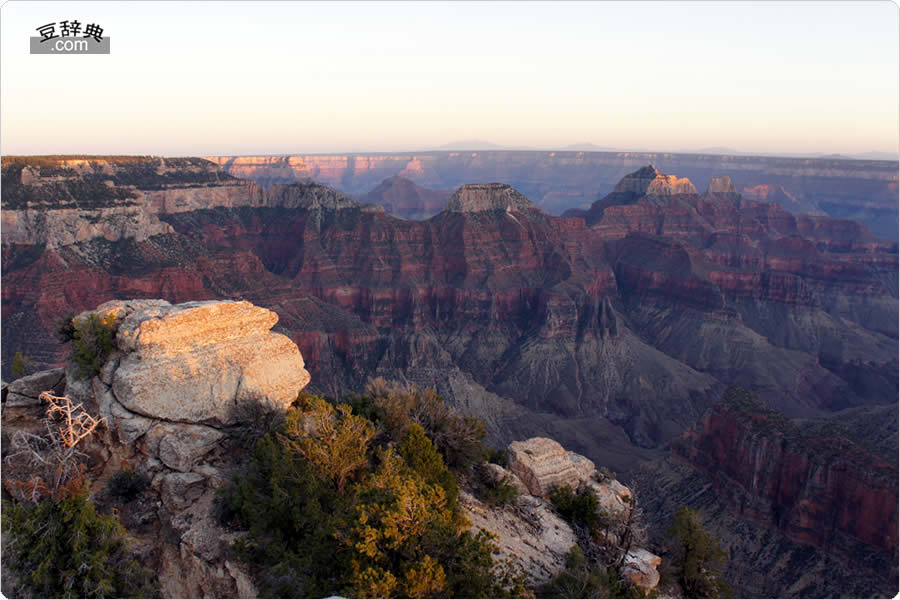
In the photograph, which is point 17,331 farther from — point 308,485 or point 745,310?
point 745,310

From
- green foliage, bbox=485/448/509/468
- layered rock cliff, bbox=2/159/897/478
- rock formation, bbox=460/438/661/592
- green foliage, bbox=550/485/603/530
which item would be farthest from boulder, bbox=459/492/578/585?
layered rock cliff, bbox=2/159/897/478

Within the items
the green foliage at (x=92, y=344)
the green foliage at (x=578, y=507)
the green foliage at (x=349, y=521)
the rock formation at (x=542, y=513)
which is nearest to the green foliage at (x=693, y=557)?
the rock formation at (x=542, y=513)

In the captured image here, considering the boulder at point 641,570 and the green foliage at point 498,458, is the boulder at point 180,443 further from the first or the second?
the boulder at point 641,570

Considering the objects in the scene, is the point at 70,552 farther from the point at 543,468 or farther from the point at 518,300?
the point at 518,300

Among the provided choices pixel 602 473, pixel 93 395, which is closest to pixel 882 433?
pixel 602 473

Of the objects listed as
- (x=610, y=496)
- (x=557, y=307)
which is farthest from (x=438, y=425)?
(x=557, y=307)
